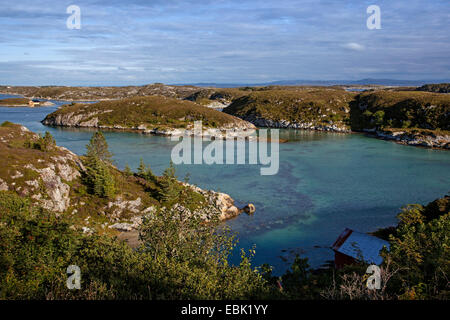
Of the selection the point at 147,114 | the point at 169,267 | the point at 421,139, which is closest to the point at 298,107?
the point at 421,139

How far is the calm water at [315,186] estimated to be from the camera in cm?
3825

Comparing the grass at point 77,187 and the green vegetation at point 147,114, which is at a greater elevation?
the green vegetation at point 147,114

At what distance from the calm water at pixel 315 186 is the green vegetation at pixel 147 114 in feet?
117

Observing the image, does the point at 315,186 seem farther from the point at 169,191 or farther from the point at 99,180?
the point at 99,180

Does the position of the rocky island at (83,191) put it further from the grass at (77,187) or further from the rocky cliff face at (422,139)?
the rocky cliff face at (422,139)

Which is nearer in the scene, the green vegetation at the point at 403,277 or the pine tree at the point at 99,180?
the green vegetation at the point at 403,277

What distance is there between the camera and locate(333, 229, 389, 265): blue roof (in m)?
26.4

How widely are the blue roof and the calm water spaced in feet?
14.3

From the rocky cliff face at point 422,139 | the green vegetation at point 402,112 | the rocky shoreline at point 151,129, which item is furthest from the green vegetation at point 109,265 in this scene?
the green vegetation at point 402,112

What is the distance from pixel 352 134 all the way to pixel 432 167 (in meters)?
55.7

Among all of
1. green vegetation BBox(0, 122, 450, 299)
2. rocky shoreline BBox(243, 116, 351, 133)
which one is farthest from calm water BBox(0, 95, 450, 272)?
rocky shoreline BBox(243, 116, 351, 133)

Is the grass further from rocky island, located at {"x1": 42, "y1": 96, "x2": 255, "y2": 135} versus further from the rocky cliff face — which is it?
the rocky cliff face
